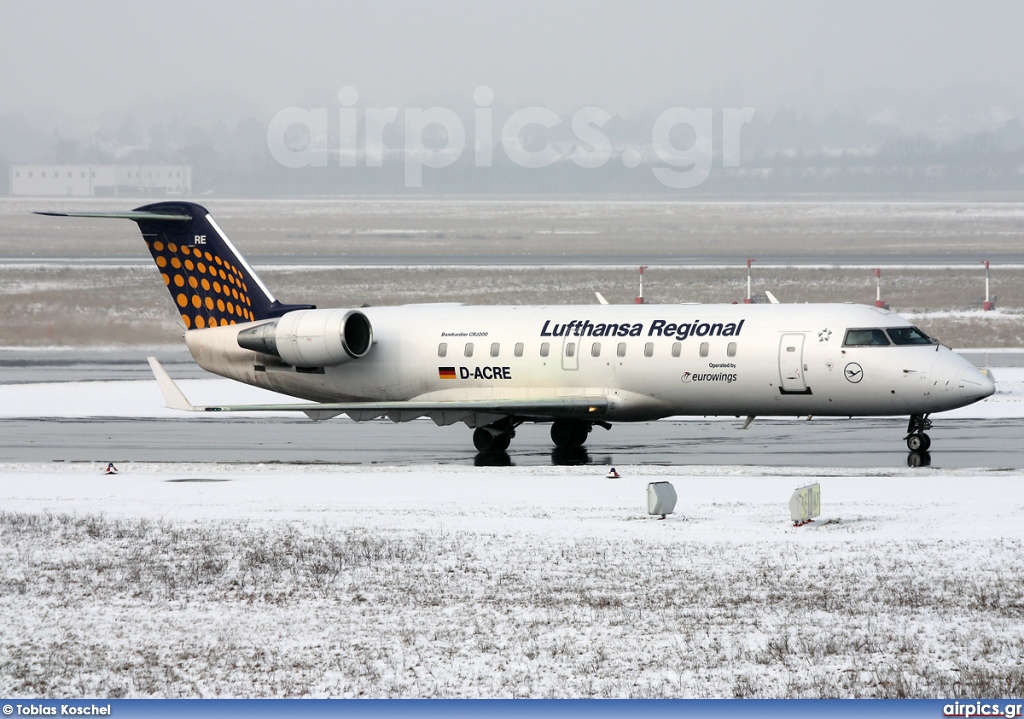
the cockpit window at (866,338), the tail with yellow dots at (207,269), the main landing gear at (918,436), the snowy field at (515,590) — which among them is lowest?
the snowy field at (515,590)

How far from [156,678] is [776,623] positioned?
5210mm

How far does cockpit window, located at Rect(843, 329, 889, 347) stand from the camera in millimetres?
25094

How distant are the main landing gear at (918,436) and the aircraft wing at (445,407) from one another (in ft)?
18.8

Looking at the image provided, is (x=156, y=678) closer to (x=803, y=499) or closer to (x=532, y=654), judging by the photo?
(x=532, y=654)

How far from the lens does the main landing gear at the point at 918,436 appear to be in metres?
24.6

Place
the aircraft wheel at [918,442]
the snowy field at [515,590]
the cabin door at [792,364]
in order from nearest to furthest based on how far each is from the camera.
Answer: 1. the snowy field at [515,590]
2. the aircraft wheel at [918,442]
3. the cabin door at [792,364]

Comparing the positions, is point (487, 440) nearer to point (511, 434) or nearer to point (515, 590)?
point (511, 434)

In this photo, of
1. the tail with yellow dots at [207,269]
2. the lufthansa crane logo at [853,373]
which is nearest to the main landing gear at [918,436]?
the lufthansa crane logo at [853,373]

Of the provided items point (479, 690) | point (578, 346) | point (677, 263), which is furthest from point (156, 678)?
point (677, 263)

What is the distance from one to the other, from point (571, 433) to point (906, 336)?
694 cm

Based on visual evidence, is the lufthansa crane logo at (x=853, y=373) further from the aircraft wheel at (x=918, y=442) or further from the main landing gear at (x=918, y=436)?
the aircraft wheel at (x=918, y=442)

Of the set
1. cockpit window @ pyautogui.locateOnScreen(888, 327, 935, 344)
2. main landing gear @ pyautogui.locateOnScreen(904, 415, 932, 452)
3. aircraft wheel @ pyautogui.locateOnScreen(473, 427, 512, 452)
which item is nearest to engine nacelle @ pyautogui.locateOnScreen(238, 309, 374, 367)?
aircraft wheel @ pyautogui.locateOnScreen(473, 427, 512, 452)

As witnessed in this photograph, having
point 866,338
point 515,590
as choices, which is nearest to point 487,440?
point 866,338

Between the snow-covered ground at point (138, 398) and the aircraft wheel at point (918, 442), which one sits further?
the snow-covered ground at point (138, 398)
